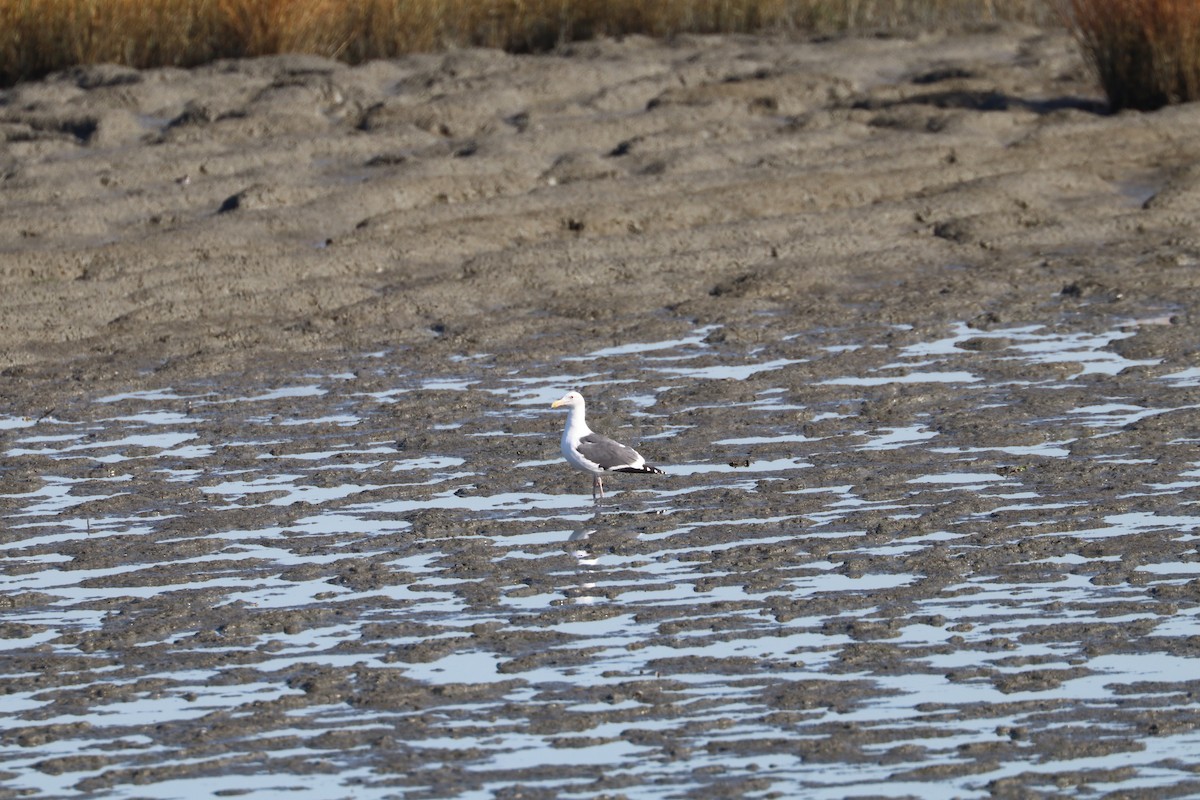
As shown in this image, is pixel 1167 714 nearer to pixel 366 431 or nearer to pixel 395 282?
pixel 366 431

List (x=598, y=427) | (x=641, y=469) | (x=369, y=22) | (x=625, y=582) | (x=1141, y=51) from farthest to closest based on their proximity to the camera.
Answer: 1. (x=369, y=22)
2. (x=1141, y=51)
3. (x=598, y=427)
4. (x=641, y=469)
5. (x=625, y=582)

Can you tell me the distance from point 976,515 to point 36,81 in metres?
13.3

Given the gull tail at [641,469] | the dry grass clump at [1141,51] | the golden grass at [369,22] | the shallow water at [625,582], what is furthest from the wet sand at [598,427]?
the golden grass at [369,22]

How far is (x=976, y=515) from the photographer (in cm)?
963

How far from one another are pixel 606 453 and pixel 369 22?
13639mm

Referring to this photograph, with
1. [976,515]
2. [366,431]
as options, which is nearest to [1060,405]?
[976,515]

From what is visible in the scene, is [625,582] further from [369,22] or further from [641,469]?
[369,22]

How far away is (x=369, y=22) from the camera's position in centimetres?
2289

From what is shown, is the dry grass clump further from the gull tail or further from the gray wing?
the gray wing

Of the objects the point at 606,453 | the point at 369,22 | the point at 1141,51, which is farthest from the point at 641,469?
the point at 369,22

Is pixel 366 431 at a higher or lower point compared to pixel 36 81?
lower

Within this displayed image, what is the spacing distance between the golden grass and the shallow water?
935 centimetres

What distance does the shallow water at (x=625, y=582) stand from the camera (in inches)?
270

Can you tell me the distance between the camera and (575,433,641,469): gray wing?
10078 mm
